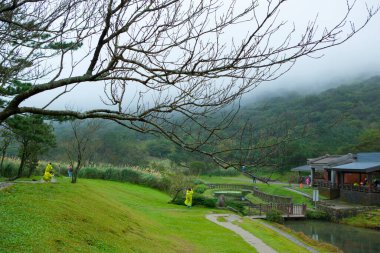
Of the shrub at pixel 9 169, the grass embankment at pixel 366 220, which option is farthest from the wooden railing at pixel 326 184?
the shrub at pixel 9 169

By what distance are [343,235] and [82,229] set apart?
815 inches

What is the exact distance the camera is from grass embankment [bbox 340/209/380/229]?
29266 millimetres

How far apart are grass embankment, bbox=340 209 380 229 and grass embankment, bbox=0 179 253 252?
15229 mm

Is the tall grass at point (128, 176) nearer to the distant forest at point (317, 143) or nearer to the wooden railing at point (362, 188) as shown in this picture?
the distant forest at point (317, 143)

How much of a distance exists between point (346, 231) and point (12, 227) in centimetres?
2450

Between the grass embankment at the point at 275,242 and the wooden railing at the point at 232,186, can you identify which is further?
the wooden railing at the point at 232,186

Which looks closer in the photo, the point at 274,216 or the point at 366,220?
the point at 274,216

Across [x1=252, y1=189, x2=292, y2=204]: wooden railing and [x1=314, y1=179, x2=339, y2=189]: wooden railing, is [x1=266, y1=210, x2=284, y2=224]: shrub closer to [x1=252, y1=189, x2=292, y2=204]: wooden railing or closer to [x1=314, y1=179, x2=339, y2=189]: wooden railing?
[x1=252, y1=189, x2=292, y2=204]: wooden railing

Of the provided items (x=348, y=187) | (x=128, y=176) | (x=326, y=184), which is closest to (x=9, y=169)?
(x=128, y=176)

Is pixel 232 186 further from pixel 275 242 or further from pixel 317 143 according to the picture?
pixel 275 242

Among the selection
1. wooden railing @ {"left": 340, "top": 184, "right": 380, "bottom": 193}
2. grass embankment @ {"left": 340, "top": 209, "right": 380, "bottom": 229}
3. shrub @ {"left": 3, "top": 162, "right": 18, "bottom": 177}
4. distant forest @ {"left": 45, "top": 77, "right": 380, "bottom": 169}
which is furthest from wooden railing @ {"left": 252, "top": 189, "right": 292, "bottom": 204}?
shrub @ {"left": 3, "top": 162, "right": 18, "bottom": 177}

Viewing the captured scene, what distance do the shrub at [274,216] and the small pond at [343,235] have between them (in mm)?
720

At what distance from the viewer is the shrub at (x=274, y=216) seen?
2919cm

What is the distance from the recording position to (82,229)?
11.4 metres
